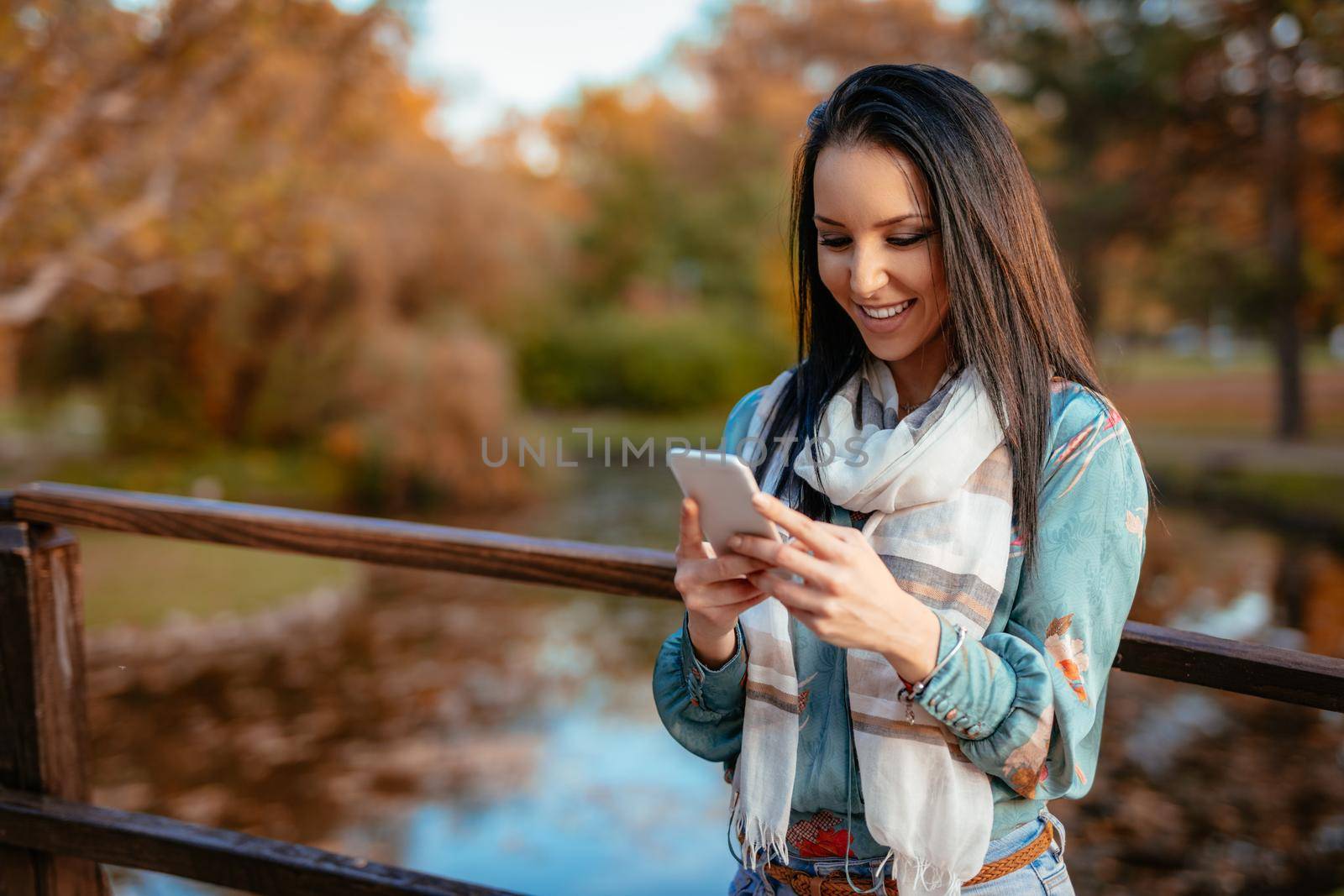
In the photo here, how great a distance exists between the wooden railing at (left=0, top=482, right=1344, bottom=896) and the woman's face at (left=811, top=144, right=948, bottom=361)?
51cm

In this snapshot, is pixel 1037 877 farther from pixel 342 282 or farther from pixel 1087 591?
pixel 342 282

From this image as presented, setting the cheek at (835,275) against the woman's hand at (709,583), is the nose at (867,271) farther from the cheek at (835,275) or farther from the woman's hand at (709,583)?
the woman's hand at (709,583)

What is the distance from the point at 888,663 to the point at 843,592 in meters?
0.19

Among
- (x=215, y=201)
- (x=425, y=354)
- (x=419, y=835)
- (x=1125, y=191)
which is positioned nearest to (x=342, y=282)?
(x=425, y=354)

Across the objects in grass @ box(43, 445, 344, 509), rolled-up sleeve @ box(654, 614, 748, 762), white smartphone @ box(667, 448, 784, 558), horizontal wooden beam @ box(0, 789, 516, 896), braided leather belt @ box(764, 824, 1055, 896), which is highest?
white smartphone @ box(667, 448, 784, 558)

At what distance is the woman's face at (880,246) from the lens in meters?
1.20

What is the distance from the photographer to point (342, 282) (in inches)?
523

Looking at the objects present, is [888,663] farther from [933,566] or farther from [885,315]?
[885,315]

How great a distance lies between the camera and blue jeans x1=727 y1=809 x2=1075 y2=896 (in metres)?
1.21

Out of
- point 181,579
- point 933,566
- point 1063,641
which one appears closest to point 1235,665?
point 1063,641

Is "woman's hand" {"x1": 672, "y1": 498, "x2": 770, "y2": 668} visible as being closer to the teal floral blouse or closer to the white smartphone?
the white smartphone

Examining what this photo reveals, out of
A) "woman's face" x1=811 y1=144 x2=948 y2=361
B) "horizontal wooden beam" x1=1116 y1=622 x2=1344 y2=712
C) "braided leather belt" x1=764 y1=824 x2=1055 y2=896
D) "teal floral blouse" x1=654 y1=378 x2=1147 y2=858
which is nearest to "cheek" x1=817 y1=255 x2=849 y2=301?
"woman's face" x1=811 y1=144 x2=948 y2=361

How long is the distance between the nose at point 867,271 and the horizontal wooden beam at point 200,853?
3.06ft

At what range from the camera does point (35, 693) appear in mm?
1847
